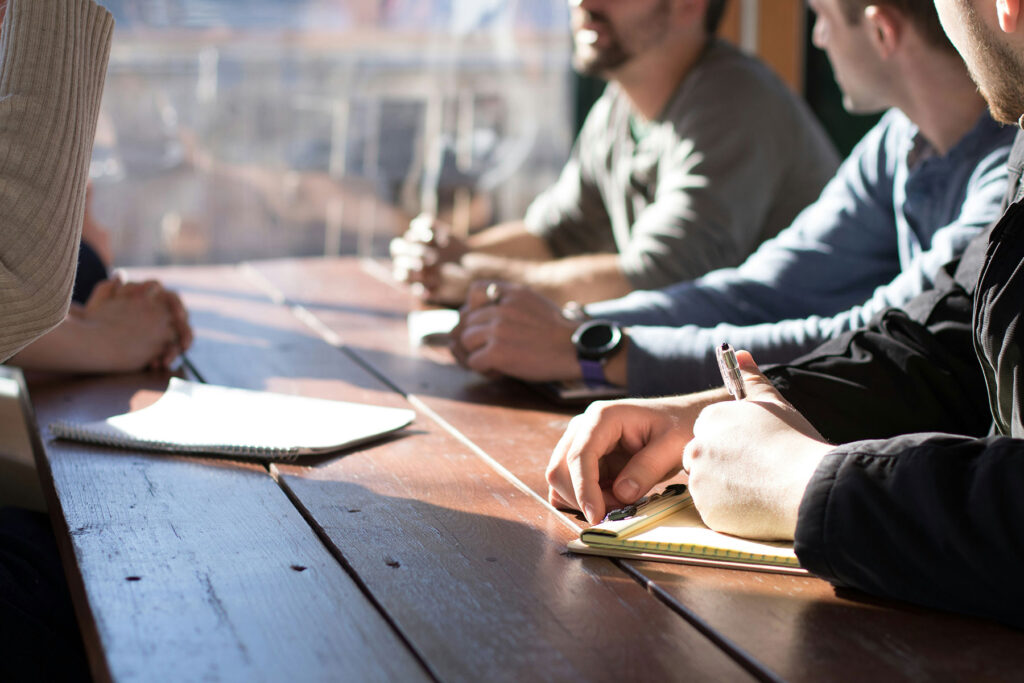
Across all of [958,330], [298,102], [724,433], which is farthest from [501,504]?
[298,102]

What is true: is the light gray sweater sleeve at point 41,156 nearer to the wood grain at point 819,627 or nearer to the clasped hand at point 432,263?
the wood grain at point 819,627

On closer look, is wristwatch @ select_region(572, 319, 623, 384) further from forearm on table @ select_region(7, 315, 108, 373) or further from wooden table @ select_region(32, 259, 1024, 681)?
forearm on table @ select_region(7, 315, 108, 373)

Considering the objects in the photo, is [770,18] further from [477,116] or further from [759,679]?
[759,679]

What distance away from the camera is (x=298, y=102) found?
169 inches

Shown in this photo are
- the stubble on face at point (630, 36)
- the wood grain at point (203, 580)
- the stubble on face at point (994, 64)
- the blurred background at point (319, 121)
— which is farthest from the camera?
the blurred background at point (319, 121)

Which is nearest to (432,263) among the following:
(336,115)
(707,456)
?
(707,456)

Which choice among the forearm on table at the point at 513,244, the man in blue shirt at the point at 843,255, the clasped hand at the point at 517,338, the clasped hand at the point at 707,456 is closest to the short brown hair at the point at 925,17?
the man in blue shirt at the point at 843,255

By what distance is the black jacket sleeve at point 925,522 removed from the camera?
0.68 meters

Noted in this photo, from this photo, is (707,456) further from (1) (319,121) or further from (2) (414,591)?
(1) (319,121)

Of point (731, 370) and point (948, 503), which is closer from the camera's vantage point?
point (948, 503)

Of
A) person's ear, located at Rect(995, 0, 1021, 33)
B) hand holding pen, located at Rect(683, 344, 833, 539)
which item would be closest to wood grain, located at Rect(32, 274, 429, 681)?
hand holding pen, located at Rect(683, 344, 833, 539)

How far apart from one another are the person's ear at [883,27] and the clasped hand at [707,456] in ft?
2.39

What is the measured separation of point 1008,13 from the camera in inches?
33.4

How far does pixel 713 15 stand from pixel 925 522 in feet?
5.81
